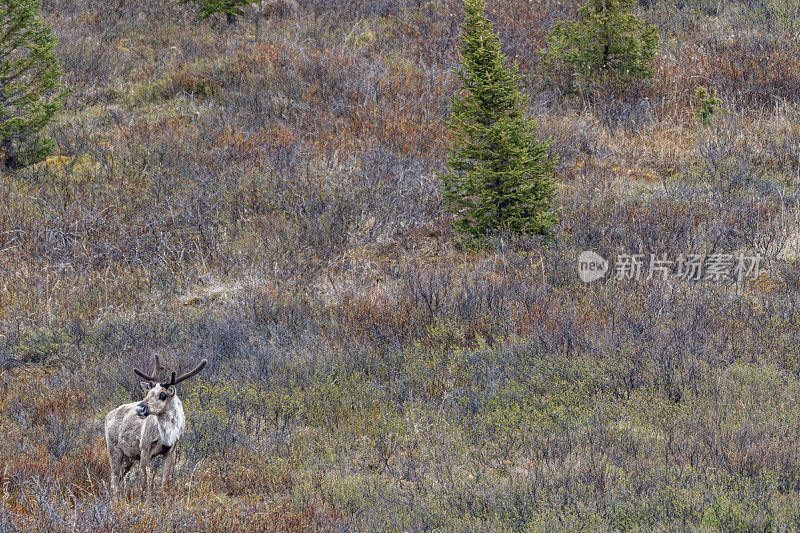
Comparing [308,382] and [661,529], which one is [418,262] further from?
[661,529]

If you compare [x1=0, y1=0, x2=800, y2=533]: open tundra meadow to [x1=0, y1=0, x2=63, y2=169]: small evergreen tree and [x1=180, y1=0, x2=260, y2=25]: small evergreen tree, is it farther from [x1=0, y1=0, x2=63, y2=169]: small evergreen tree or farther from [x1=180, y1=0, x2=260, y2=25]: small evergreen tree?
[x1=180, y1=0, x2=260, y2=25]: small evergreen tree

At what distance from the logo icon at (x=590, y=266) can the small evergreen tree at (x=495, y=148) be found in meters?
0.57

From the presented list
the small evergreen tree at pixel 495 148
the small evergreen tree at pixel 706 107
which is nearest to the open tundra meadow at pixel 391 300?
the small evergreen tree at pixel 706 107

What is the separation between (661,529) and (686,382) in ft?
5.44

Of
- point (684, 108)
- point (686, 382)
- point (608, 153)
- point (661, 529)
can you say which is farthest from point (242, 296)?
point (684, 108)

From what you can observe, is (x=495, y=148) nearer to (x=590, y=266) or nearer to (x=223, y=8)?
(x=590, y=266)

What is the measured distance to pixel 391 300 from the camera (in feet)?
21.0

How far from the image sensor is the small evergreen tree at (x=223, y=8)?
15.1 meters

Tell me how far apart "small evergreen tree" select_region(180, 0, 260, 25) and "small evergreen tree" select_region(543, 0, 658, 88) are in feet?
23.5

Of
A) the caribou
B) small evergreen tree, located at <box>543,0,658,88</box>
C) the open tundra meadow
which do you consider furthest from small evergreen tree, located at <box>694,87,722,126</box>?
the caribou

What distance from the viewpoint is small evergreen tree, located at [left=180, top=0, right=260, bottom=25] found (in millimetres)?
15117

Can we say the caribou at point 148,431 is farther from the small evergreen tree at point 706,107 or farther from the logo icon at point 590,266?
the small evergreen tree at point 706,107

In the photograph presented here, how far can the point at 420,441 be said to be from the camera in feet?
14.5

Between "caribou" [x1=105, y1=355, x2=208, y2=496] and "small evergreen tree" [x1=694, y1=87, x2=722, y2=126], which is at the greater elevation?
"small evergreen tree" [x1=694, y1=87, x2=722, y2=126]
